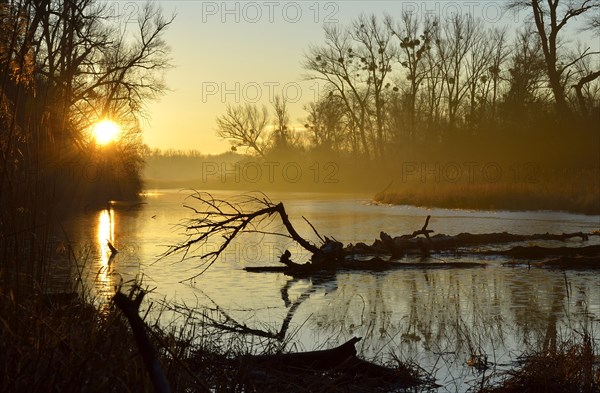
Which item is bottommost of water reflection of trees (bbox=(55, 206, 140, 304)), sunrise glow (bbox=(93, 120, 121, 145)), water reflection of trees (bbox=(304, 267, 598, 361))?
water reflection of trees (bbox=(304, 267, 598, 361))

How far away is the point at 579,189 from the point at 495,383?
2451 centimetres

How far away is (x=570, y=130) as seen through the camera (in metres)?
32.8

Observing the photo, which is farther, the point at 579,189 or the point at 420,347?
the point at 579,189

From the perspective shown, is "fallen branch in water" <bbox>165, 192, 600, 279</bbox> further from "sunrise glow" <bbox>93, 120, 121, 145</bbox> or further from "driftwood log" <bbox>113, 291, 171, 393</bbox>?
"sunrise glow" <bbox>93, 120, 121, 145</bbox>

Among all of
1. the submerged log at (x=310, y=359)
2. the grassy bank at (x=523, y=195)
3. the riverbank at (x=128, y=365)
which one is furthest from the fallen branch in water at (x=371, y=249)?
the grassy bank at (x=523, y=195)

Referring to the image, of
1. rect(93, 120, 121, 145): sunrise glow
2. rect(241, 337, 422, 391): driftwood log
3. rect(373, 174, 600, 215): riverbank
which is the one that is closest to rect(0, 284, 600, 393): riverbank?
rect(241, 337, 422, 391): driftwood log

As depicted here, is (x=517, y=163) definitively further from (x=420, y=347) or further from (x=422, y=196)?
(x=420, y=347)

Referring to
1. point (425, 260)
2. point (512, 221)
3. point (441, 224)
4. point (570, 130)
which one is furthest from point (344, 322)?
point (570, 130)

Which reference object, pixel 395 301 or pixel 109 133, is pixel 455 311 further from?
pixel 109 133

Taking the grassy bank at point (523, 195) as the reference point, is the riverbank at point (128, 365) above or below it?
below

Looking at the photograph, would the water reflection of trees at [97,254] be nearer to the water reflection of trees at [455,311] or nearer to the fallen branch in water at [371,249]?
the fallen branch in water at [371,249]

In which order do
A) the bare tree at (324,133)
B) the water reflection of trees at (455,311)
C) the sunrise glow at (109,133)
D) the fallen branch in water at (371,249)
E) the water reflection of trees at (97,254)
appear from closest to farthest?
the water reflection of trees at (455,311), the water reflection of trees at (97,254), the fallen branch in water at (371,249), the sunrise glow at (109,133), the bare tree at (324,133)

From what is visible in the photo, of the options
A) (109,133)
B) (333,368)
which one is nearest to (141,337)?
(333,368)

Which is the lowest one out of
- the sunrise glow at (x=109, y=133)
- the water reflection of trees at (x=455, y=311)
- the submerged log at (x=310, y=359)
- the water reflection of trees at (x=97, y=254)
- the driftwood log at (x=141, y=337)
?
the water reflection of trees at (x=455, y=311)
